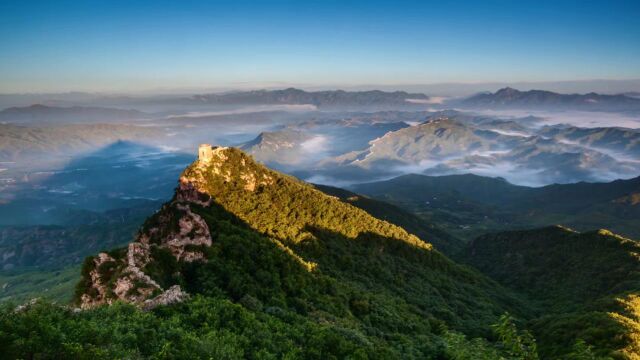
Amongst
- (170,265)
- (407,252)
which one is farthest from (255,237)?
(407,252)

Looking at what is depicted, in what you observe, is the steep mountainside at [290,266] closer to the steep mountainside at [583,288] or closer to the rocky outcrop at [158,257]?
the rocky outcrop at [158,257]

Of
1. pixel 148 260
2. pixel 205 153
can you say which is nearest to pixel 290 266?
pixel 148 260

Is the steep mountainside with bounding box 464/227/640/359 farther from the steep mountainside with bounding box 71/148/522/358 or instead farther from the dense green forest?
the steep mountainside with bounding box 71/148/522/358

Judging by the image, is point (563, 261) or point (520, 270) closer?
point (563, 261)

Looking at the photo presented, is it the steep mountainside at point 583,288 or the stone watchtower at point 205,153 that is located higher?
the stone watchtower at point 205,153

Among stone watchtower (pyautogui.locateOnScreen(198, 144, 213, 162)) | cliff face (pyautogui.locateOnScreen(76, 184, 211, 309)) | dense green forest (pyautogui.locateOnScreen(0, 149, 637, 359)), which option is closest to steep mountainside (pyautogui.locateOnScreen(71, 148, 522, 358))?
cliff face (pyautogui.locateOnScreen(76, 184, 211, 309))

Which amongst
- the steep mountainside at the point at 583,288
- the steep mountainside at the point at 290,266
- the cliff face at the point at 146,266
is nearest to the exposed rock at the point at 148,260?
the cliff face at the point at 146,266

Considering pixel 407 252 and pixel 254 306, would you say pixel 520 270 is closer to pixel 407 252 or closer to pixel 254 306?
pixel 407 252
